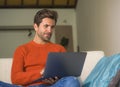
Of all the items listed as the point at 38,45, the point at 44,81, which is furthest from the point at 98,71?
the point at 38,45

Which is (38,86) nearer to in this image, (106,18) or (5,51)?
(106,18)

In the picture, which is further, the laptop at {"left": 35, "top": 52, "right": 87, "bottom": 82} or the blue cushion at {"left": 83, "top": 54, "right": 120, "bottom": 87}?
the laptop at {"left": 35, "top": 52, "right": 87, "bottom": 82}

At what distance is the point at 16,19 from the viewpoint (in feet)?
19.3

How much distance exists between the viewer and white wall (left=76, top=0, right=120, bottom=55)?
3.56 metres

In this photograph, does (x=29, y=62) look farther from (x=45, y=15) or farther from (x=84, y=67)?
(x=84, y=67)

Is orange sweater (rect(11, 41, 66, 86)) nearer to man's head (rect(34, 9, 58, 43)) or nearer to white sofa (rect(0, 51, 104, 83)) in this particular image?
man's head (rect(34, 9, 58, 43))

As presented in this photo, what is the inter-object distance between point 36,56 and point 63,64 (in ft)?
1.10

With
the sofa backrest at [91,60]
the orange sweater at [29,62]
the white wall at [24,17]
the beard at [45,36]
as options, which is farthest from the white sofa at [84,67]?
the white wall at [24,17]

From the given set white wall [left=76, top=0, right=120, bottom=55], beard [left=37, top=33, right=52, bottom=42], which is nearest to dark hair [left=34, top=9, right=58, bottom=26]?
beard [left=37, top=33, right=52, bottom=42]

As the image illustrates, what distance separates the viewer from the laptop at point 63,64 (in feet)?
6.58

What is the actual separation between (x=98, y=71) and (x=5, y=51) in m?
3.98

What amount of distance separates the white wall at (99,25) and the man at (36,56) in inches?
51.7

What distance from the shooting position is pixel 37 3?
5840mm

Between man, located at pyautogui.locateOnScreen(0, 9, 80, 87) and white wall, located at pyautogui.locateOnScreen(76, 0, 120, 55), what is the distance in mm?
1314
